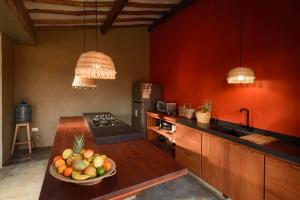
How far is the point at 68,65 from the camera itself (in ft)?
15.5

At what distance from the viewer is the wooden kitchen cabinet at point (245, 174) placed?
1.93 metres

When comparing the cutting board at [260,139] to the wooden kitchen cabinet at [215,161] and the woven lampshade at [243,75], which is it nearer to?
the wooden kitchen cabinet at [215,161]

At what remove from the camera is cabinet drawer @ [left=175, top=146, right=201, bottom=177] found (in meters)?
2.87

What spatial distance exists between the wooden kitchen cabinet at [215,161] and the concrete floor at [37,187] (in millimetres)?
215

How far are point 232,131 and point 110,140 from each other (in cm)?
171

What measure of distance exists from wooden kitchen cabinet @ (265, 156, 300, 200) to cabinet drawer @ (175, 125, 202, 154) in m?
1.07

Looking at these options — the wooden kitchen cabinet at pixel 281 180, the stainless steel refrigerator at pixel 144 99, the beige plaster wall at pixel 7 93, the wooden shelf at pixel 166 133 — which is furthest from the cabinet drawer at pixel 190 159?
the beige plaster wall at pixel 7 93

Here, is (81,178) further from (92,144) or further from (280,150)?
(280,150)

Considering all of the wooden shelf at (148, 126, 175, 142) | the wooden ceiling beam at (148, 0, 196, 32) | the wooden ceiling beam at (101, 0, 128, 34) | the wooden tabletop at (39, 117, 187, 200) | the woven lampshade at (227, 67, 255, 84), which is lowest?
the wooden shelf at (148, 126, 175, 142)

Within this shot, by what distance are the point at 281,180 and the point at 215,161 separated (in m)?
0.86

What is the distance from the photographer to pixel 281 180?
1725mm

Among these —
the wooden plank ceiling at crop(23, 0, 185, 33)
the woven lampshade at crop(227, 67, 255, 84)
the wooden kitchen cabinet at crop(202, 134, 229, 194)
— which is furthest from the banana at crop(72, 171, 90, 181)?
the wooden plank ceiling at crop(23, 0, 185, 33)

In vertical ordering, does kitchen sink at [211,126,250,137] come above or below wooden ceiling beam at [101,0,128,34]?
below

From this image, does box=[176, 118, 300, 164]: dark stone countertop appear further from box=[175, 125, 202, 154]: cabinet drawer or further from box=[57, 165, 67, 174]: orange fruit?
box=[57, 165, 67, 174]: orange fruit
